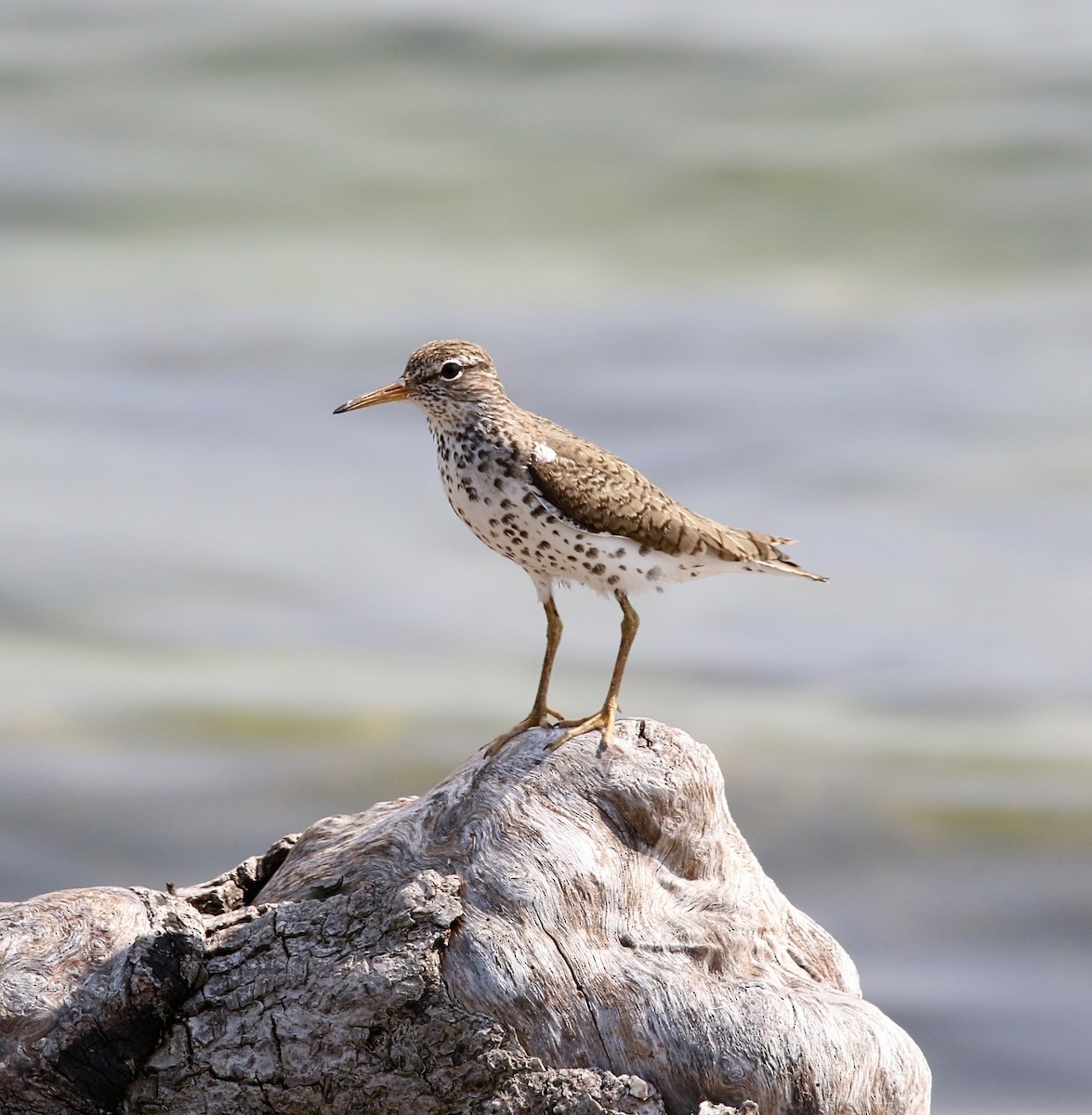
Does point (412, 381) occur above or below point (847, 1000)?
above

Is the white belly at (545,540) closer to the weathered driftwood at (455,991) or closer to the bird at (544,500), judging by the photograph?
the bird at (544,500)

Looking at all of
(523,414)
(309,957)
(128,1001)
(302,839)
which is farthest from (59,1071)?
(523,414)

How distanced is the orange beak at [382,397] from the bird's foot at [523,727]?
68.5 inches

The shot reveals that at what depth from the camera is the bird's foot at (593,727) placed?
744 cm

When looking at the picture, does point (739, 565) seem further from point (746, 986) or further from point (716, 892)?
point (746, 986)

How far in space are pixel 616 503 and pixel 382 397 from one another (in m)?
1.30

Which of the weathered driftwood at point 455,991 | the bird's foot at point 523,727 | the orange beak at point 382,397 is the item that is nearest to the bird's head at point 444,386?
the orange beak at point 382,397

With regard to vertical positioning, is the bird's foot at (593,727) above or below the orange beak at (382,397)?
below

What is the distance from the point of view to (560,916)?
6.82 metres

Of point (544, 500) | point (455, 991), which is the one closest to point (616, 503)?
point (544, 500)

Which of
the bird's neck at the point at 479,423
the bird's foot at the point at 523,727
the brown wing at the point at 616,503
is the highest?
the bird's neck at the point at 479,423

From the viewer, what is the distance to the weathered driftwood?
635 centimetres

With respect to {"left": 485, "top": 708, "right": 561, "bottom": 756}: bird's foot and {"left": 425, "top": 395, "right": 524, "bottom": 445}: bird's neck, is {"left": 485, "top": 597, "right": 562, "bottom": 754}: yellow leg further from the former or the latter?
{"left": 425, "top": 395, "right": 524, "bottom": 445}: bird's neck

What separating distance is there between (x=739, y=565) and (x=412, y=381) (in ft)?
6.85
